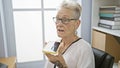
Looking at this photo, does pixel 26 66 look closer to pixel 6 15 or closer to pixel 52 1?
pixel 6 15

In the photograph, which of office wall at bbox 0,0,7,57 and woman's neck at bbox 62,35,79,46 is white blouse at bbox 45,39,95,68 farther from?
office wall at bbox 0,0,7,57

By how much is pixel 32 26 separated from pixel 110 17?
3.22 ft

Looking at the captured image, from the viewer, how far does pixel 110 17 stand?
176 cm

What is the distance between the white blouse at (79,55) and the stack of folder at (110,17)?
65 cm

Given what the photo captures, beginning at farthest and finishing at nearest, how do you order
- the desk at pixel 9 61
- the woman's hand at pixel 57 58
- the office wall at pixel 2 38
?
the office wall at pixel 2 38 < the desk at pixel 9 61 < the woman's hand at pixel 57 58

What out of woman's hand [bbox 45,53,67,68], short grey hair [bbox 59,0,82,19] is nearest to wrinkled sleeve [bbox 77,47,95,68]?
woman's hand [bbox 45,53,67,68]

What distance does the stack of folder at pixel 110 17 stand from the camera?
67.3 inches

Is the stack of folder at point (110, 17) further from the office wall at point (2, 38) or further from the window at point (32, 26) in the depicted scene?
the office wall at point (2, 38)

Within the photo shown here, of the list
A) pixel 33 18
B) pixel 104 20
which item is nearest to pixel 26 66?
pixel 33 18

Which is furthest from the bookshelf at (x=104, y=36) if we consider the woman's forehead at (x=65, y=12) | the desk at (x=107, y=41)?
the woman's forehead at (x=65, y=12)

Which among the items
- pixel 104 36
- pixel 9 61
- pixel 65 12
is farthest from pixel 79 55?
pixel 9 61

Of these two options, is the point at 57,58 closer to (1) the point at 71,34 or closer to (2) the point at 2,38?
(1) the point at 71,34

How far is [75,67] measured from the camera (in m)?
1.24

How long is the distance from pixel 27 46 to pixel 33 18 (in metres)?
0.38
